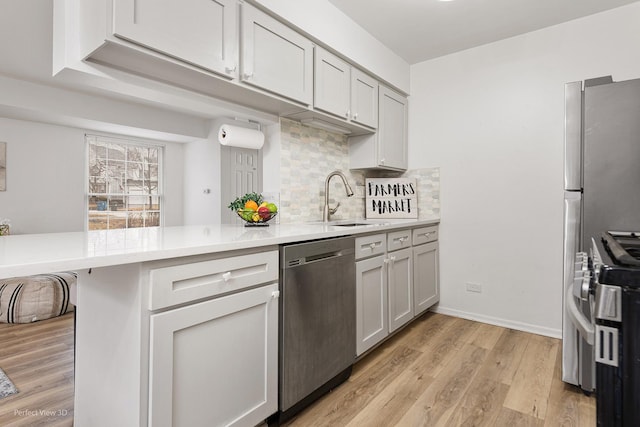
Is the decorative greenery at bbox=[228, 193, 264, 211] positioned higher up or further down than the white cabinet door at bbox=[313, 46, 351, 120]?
further down

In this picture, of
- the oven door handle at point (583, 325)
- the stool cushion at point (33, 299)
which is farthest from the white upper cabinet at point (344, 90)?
the stool cushion at point (33, 299)

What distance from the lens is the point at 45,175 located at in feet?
13.4

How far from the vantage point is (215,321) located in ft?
4.17

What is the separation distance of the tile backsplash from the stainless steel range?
6.31ft

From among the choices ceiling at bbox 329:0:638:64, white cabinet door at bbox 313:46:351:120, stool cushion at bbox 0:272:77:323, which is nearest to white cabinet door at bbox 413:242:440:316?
white cabinet door at bbox 313:46:351:120

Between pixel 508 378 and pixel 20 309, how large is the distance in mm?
3886

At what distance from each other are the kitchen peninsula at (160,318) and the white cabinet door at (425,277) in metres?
1.58

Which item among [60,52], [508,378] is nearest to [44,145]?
[60,52]

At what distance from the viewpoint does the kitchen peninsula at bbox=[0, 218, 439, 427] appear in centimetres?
107

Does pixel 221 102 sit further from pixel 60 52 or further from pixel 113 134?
pixel 113 134

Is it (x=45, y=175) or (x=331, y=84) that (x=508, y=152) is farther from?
(x=45, y=175)

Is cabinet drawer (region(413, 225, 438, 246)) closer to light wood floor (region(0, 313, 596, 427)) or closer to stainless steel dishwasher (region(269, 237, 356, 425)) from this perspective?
light wood floor (region(0, 313, 596, 427))

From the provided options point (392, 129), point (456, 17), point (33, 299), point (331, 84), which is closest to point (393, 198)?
point (392, 129)

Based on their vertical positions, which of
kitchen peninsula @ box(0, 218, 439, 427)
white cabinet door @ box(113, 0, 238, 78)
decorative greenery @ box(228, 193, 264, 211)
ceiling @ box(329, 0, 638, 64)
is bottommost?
kitchen peninsula @ box(0, 218, 439, 427)
